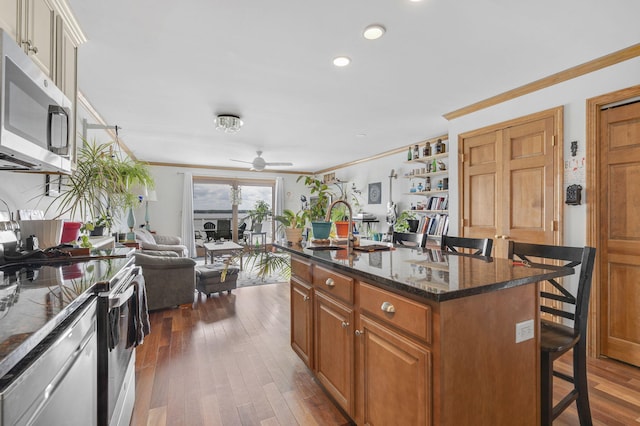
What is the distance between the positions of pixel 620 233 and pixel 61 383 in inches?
141

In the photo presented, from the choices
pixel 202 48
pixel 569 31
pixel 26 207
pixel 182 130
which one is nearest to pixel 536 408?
pixel 569 31

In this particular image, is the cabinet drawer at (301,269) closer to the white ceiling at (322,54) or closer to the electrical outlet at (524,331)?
the electrical outlet at (524,331)

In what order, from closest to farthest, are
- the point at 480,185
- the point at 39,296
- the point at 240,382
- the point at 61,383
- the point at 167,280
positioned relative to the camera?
the point at 61,383, the point at 39,296, the point at 240,382, the point at 480,185, the point at 167,280

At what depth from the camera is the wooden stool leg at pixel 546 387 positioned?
1447 mm

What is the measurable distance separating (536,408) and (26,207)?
129 inches

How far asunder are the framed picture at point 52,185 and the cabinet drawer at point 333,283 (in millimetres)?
2212

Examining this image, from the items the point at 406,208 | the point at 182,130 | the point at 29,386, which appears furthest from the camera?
the point at 406,208

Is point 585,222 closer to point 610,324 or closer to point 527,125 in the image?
point 610,324

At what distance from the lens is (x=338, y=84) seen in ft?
9.88

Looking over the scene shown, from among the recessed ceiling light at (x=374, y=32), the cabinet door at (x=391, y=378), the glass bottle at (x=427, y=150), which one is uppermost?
the recessed ceiling light at (x=374, y=32)

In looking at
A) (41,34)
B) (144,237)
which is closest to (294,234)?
(41,34)

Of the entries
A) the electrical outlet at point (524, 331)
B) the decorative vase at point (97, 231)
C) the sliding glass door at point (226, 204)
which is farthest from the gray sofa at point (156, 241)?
the electrical outlet at point (524, 331)

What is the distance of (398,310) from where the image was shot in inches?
50.3

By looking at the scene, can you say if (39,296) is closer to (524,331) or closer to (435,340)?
(435,340)
